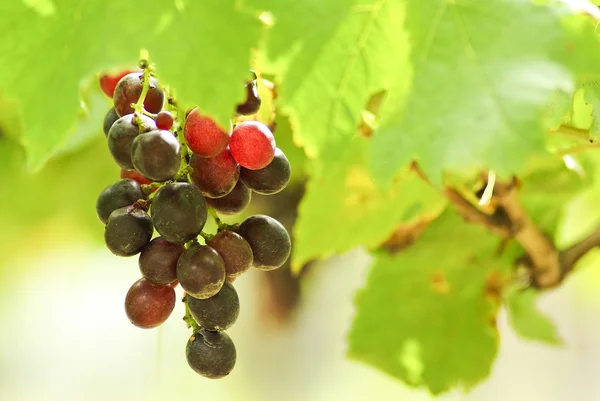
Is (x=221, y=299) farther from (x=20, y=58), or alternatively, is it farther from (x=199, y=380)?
(x=199, y=380)

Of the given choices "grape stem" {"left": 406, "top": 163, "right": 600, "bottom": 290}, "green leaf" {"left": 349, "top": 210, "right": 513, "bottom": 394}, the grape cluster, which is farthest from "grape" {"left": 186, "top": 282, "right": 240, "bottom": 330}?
"green leaf" {"left": 349, "top": 210, "right": 513, "bottom": 394}

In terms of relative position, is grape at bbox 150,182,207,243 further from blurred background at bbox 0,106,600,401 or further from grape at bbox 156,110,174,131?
blurred background at bbox 0,106,600,401

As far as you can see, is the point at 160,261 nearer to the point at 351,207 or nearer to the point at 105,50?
the point at 105,50

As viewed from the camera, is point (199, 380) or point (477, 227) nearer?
point (477, 227)

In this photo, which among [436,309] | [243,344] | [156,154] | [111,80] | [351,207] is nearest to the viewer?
[156,154]

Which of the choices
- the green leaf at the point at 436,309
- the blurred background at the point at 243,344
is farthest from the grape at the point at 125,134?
the blurred background at the point at 243,344

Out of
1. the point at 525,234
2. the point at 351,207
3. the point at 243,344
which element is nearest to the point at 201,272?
the point at 351,207

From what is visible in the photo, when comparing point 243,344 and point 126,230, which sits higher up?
point 126,230

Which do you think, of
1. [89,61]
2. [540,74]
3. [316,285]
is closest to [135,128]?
[89,61]
